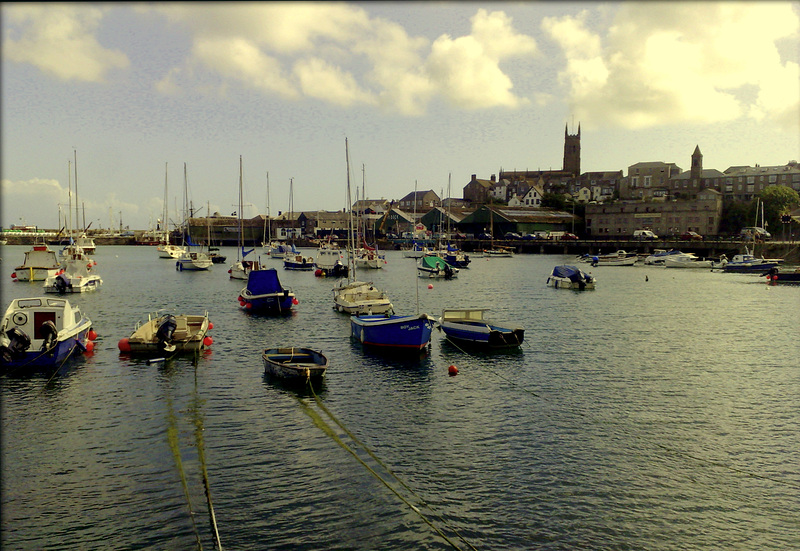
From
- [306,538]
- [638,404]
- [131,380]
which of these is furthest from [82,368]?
[638,404]

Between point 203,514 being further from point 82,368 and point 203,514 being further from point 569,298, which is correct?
point 569,298

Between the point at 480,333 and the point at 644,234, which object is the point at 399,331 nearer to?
the point at 480,333

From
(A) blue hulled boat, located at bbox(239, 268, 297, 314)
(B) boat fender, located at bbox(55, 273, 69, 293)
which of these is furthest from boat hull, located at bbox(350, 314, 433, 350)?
(B) boat fender, located at bbox(55, 273, 69, 293)

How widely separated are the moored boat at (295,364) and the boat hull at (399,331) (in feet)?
21.7

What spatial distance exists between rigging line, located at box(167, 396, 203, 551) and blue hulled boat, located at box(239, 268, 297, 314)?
2832cm

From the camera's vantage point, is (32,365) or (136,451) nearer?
(136,451)

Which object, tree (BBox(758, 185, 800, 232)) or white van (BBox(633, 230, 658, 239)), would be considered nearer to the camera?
tree (BBox(758, 185, 800, 232))

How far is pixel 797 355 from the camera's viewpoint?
41062 millimetres

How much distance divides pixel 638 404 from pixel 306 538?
18714 mm

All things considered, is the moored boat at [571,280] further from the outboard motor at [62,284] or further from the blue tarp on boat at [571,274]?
the outboard motor at [62,284]

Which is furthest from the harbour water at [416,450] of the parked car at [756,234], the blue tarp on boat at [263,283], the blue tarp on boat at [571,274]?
the parked car at [756,234]

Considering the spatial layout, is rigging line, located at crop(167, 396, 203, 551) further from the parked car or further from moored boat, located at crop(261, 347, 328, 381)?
the parked car

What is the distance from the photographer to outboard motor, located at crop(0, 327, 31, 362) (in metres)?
32.7

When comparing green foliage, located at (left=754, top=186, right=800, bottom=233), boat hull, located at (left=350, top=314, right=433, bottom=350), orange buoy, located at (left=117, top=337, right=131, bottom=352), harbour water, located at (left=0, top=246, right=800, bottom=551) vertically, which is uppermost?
green foliage, located at (left=754, top=186, right=800, bottom=233)
